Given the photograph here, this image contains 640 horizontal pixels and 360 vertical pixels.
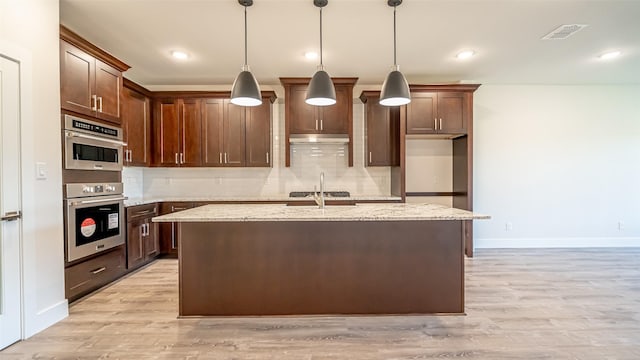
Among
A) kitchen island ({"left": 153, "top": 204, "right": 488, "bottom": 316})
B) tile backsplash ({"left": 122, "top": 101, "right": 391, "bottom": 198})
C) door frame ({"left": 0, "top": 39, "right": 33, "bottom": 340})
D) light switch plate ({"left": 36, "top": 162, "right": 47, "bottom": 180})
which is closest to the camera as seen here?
door frame ({"left": 0, "top": 39, "right": 33, "bottom": 340})

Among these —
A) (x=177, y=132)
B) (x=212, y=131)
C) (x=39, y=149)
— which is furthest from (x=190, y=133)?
(x=39, y=149)

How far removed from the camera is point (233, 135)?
14.8ft

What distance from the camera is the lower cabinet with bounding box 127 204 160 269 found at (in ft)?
11.9

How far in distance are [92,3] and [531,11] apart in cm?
370

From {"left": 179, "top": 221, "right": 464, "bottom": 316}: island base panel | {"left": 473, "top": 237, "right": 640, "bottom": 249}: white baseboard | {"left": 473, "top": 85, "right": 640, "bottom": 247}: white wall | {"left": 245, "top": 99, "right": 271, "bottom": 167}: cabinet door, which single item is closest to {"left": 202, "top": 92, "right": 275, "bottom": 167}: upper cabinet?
{"left": 245, "top": 99, "right": 271, "bottom": 167}: cabinet door

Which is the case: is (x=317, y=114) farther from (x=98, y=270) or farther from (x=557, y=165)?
(x=557, y=165)

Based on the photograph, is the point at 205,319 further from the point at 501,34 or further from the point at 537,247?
the point at 537,247

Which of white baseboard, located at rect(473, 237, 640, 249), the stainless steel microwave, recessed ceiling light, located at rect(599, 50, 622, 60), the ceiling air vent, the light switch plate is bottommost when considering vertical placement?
white baseboard, located at rect(473, 237, 640, 249)

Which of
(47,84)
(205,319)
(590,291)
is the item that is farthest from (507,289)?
(47,84)

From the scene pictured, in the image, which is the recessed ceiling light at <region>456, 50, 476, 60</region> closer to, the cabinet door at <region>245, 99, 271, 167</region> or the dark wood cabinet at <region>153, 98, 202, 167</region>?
the cabinet door at <region>245, 99, 271, 167</region>

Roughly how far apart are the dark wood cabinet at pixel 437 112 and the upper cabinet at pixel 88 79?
349 cm

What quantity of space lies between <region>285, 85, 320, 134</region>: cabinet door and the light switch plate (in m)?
2.66

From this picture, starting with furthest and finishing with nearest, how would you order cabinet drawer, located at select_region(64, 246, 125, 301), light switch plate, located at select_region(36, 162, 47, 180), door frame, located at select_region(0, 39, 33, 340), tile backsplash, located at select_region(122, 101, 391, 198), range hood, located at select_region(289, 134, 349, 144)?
tile backsplash, located at select_region(122, 101, 391, 198) < range hood, located at select_region(289, 134, 349, 144) < cabinet drawer, located at select_region(64, 246, 125, 301) < light switch plate, located at select_region(36, 162, 47, 180) < door frame, located at select_region(0, 39, 33, 340)

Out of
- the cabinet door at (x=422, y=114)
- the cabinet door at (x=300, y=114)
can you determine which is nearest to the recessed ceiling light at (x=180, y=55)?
the cabinet door at (x=300, y=114)
